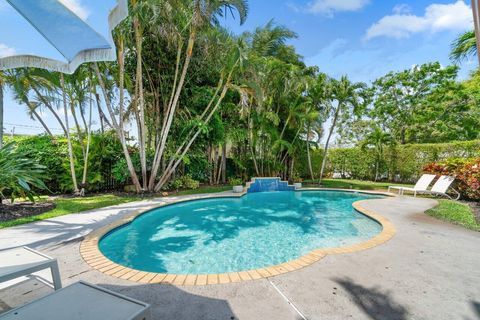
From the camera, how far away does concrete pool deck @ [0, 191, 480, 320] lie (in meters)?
2.45

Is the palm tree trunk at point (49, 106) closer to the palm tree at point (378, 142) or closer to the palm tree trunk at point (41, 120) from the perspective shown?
the palm tree trunk at point (41, 120)

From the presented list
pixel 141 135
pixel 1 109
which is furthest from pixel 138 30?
pixel 1 109

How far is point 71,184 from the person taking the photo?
9805mm

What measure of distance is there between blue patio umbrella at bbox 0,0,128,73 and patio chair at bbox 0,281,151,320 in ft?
11.3

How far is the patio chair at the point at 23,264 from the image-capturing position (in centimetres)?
216

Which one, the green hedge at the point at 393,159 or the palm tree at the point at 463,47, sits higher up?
the palm tree at the point at 463,47

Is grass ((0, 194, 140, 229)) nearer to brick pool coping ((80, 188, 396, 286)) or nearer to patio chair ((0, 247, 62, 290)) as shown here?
brick pool coping ((80, 188, 396, 286))

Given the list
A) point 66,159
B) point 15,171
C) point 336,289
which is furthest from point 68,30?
point 66,159

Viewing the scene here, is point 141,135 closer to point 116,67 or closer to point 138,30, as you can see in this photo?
point 116,67

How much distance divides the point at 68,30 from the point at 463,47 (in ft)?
38.0

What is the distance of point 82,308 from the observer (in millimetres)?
1735

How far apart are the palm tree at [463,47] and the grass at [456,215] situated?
5318 mm

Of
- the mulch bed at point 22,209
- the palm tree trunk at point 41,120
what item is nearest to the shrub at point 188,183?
the mulch bed at point 22,209

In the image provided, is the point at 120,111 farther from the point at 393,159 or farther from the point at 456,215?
the point at 393,159
